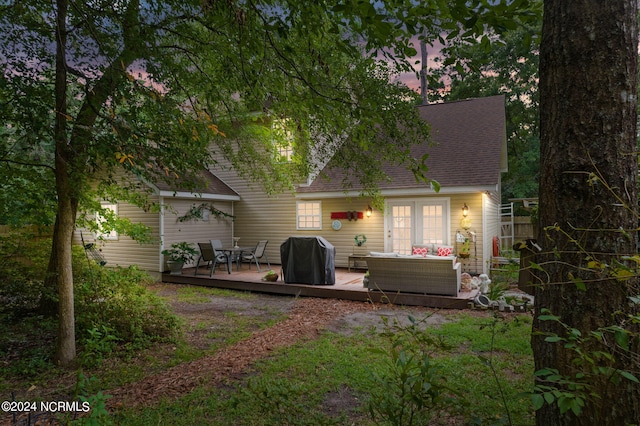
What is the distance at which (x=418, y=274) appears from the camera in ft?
24.4

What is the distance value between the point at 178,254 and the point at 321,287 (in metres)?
5.30

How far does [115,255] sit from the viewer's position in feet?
40.6

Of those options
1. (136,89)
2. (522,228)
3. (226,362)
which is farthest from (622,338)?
(522,228)

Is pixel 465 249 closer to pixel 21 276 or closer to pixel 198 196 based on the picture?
pixel 198 196

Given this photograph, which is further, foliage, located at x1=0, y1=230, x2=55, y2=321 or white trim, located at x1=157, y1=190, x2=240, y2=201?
white trim, located at x1=157, y1=190, x2=240, y2=201

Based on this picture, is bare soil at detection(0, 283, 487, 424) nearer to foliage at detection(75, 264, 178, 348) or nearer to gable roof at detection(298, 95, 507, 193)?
foliage at detection(75, 264, 178, 348)

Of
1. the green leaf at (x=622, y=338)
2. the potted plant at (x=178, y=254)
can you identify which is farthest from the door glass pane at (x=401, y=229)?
the green leaf at (x=622, y=338)

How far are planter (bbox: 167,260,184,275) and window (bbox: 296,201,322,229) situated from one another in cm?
411

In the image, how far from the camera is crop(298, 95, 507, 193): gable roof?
10008 mm

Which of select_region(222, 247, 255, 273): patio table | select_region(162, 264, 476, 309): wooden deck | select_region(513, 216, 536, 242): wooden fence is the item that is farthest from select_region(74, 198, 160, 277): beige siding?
select_region(513, 216, 536, 242): wooden fence

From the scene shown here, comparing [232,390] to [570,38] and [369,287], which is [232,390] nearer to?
[570,38]

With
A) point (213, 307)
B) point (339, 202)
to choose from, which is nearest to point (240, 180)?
point (339, 202)

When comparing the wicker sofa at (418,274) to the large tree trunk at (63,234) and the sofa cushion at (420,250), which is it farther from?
the large tree trunk at (63,234)

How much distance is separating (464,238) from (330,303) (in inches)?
181
